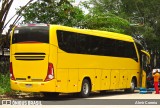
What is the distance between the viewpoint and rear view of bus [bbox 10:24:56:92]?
63.6 feet

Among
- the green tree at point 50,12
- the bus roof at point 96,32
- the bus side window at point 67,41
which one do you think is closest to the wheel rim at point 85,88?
the bus side window at point 67,41

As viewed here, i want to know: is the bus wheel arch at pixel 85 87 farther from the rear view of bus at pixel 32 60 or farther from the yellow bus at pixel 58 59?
the rear view of bus at pixel 32 60

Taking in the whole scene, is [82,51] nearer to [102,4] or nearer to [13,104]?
[13,104]

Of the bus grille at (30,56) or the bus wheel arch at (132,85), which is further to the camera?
the bus wheel arch at (132,85)

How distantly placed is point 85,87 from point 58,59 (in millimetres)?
2864

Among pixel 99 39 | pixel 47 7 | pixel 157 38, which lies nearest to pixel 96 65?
pixel 99 39

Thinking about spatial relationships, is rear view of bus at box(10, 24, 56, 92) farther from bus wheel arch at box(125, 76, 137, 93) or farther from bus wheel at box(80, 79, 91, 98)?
bus wheel arch at box(125, 76, 137, 93)

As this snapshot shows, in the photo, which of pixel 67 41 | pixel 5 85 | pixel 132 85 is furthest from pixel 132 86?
pixel 67 41

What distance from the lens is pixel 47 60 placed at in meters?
19.3

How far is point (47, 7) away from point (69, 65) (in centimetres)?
977

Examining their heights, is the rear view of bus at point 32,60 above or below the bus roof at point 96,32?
below

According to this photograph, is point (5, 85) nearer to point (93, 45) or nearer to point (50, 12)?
point (93, 45)

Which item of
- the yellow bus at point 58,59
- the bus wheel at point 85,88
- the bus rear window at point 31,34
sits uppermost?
the bus rear window at point 31,34

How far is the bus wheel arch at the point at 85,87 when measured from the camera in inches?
848
